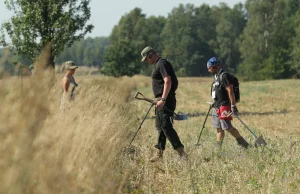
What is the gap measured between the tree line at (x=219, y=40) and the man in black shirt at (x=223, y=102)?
60.4 metres

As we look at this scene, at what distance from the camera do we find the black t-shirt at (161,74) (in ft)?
26.0

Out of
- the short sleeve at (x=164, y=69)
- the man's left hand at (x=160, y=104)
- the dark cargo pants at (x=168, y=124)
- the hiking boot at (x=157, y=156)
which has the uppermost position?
the short sleeve at (x=164, y=69)

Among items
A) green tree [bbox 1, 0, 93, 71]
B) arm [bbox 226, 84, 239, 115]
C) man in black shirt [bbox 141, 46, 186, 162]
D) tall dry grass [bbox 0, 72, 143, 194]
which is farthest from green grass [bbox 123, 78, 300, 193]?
green tree [bbox 1, 0, 93, 71]

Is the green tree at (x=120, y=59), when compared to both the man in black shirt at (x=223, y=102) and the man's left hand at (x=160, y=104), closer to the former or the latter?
the man in black shirt at (x=223, y=102)

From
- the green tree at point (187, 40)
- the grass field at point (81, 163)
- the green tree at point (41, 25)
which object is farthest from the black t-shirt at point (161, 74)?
the green tree at point (187, 40)

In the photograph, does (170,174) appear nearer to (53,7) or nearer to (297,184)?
(297,184)

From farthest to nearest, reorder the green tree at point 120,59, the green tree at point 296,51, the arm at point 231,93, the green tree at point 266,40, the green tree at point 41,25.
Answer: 1. the green tree at point 120,59
2. the green tree at point 266,40
3. the green tree at point 296,51
4. the green tree at point 41,25
5. the arm at point 231,93

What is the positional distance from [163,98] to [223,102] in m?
1.51

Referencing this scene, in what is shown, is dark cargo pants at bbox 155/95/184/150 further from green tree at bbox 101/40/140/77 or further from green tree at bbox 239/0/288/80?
green tree at bbox 101/40/140/77

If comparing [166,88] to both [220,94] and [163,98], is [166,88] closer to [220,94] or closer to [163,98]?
[163,98]

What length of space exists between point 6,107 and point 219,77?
580 centimetres

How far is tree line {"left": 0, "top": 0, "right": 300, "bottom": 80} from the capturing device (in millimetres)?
75812

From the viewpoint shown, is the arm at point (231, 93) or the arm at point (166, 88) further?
the arm at point (231, 93)

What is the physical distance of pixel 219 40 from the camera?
10881cm
